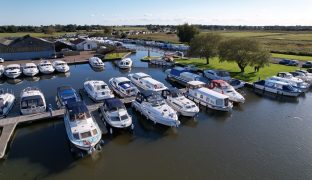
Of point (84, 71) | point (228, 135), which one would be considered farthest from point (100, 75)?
point (228, 135)

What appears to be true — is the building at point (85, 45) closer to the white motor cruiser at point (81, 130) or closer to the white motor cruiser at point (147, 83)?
the white motor cruiser at point (147, 83)

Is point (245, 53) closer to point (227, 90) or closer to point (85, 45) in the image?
point (227, 90)

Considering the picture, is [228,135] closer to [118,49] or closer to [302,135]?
[302,135]

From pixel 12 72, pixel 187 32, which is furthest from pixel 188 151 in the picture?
pixel 187 32

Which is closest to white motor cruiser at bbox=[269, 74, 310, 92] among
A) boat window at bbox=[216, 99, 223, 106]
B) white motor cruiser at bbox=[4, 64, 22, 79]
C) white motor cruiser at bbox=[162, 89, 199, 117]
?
boat window at bbox=[216, 99, 223, 106]

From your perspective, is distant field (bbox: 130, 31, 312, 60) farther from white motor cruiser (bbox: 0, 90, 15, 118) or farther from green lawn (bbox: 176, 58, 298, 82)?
white motor cruiser (bbox: 0, 90, 15, 118)

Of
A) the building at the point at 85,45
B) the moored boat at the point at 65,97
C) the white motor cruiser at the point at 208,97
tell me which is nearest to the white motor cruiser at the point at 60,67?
the moored boat at the point at 65,97
